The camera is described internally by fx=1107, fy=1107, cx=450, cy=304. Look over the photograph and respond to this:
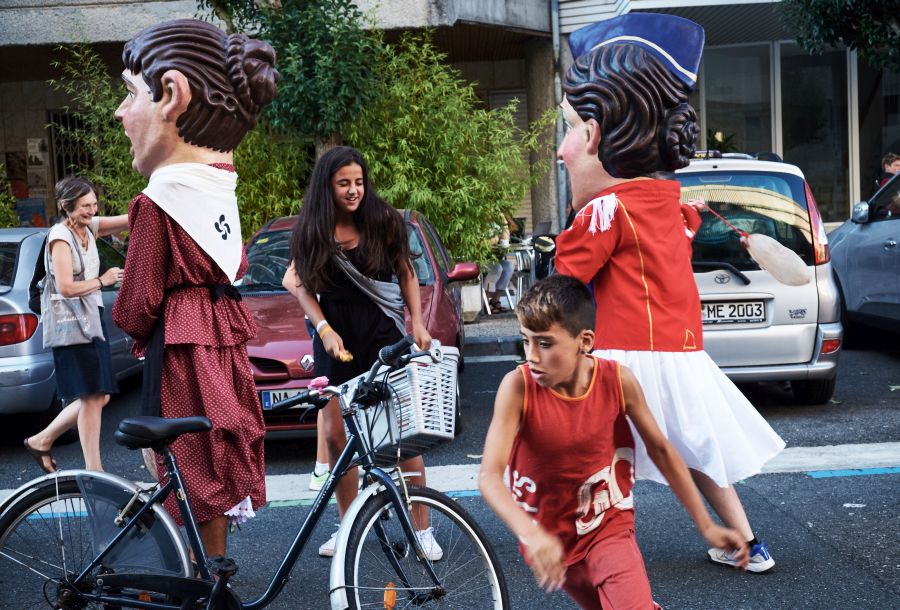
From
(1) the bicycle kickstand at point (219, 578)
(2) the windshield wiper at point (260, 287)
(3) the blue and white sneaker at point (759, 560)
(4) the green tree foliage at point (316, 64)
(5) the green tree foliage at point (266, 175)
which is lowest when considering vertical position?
(3) the blue and white sneaker at point (759, 560)

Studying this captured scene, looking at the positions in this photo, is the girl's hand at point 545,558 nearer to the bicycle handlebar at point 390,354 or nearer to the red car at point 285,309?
the bicycle handlebar at point 390,354

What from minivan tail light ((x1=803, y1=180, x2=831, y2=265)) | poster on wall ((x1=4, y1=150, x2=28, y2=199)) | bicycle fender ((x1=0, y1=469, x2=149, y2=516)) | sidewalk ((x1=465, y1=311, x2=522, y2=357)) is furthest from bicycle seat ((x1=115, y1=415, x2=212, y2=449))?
poster on wall ((x1=4, y1=150, x2=28, y2=199))

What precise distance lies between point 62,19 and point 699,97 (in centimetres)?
964

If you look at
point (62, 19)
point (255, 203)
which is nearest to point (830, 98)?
point (255, 203)

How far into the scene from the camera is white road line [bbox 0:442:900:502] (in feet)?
20.0

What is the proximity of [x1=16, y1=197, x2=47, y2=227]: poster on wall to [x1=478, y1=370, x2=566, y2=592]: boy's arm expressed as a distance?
1573 centimetres

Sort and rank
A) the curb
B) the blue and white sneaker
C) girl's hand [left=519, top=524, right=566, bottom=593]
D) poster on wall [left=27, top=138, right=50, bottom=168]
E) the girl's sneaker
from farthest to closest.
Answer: poster on wall [left=27, top=138, right=50, bottom=168]
the curb
the girl's sneaker
the blue and white sneaker
girl's hand [left=519, top=524, right=566, bottom=593]

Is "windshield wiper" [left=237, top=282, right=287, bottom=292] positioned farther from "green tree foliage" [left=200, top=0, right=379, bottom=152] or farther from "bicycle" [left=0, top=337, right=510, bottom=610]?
"bicycle" [left=0, top=337, right=510, bottom=610]

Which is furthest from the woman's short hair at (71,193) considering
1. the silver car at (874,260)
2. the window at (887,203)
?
the window at (887,203)

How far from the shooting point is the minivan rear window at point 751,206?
729 cm

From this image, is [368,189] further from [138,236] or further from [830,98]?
[830,98]

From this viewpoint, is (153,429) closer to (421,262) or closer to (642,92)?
(642,92)

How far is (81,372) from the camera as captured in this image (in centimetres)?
620

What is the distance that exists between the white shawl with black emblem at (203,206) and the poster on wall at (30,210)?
14.3 meters
